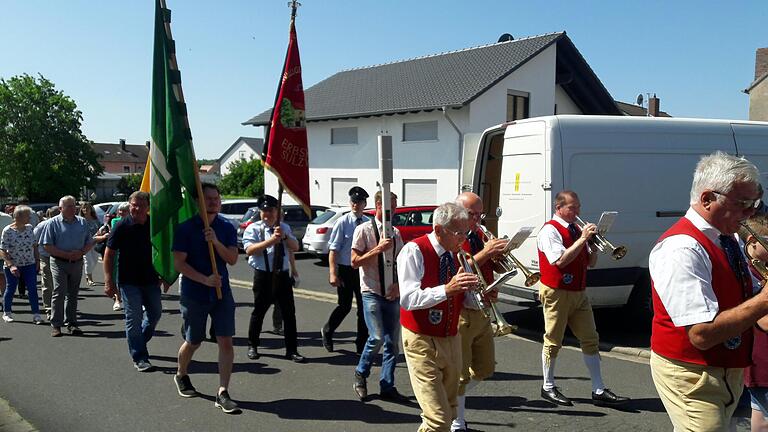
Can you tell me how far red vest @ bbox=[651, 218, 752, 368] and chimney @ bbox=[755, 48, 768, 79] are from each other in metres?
43.4

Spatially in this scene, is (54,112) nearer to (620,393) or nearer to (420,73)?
(420,73)

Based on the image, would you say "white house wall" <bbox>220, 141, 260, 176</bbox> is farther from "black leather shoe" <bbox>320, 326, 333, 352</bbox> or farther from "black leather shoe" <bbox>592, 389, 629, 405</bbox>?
"black leather shoe" <bbox>592, 389, 629, 405</bbox>

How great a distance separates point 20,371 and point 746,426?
22.4 feet

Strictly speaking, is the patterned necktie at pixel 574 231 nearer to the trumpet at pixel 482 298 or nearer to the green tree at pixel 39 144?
the trumpet at pixel 482 298

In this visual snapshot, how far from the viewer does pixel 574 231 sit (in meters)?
5.24

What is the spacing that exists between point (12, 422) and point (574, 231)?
16.0 feet

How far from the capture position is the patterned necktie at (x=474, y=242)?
15.4 ft

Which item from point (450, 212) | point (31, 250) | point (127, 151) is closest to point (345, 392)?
point (450, 212)

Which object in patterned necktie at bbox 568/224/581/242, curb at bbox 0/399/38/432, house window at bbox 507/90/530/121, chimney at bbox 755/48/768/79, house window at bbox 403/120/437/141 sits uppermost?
chimney at bbox 755/48/768/79

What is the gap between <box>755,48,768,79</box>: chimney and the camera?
39.2m

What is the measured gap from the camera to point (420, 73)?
2762cm

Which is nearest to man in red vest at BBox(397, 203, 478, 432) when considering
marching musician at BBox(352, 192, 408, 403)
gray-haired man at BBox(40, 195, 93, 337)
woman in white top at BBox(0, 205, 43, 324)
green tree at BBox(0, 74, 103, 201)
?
marching musician at BBox(352, 192, 408, 403)

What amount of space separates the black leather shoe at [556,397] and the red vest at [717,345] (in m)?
2.62

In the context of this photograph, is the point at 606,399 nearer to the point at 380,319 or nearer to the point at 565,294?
the point at 565,294
